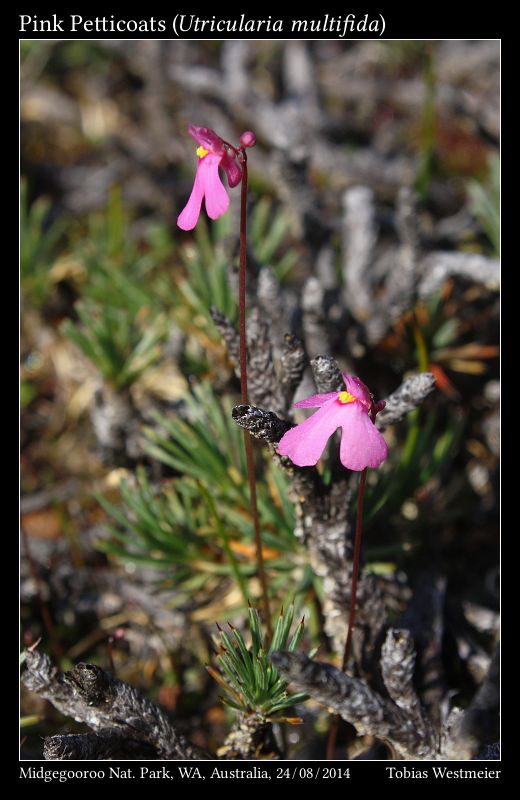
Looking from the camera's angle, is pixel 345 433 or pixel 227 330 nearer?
pixel 345 433

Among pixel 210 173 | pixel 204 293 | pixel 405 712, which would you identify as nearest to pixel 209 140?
pixel 210 173

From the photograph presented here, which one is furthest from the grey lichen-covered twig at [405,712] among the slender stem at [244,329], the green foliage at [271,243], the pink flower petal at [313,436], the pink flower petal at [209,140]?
the green foliage at [271,243]

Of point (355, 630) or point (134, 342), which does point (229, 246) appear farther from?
point (355, 630)

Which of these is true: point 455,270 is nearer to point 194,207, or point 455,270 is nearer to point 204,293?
point 204,293

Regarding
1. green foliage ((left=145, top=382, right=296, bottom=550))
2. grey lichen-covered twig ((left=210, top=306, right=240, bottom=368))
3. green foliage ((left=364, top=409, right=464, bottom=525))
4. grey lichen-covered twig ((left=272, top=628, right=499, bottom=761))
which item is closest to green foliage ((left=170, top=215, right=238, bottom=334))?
green foliage ((left=145, top=382, right=296, bottom=550))

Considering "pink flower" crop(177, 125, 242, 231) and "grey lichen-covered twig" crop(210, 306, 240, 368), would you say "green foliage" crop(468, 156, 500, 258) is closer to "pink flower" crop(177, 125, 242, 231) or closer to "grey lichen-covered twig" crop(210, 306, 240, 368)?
"grey lichen-covered twig" crop(210, 306, 240, 368)

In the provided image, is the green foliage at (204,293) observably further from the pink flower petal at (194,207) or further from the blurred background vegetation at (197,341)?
the pink flower petal at (194,207)
